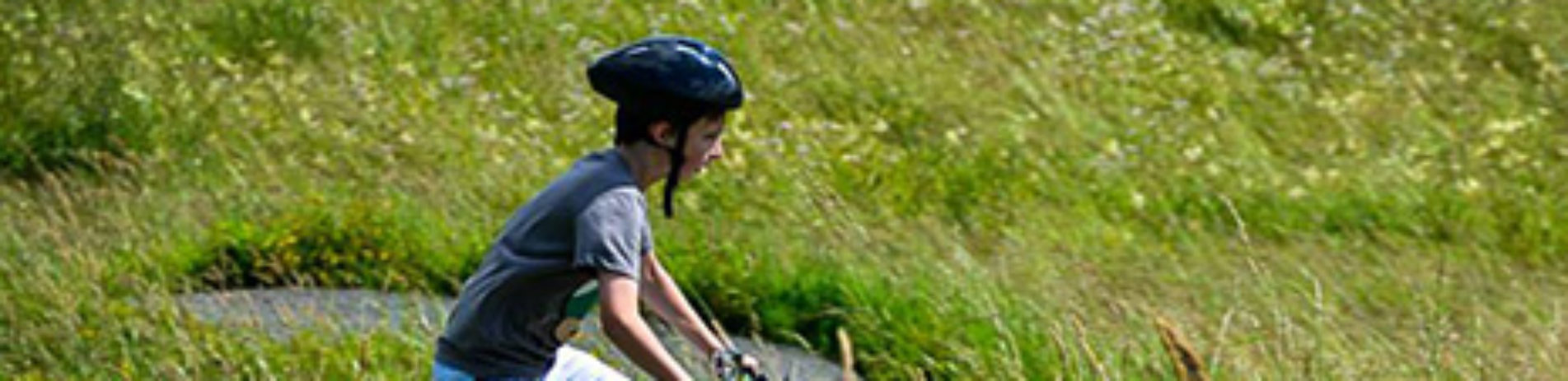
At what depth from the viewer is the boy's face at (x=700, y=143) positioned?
439 centimetres

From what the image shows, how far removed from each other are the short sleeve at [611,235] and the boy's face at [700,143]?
5.5 inches

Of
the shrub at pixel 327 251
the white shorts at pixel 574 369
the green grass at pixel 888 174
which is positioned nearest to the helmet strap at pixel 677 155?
the white shorts at pixel 574 369

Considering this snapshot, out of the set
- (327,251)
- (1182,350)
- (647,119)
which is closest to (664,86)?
(647,119)

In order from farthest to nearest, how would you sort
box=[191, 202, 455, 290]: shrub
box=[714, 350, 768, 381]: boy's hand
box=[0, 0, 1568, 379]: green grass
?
box=[191, 202, 455, 290]: shrub
box=[0, 0, 1568, 379]: green grass
box=[714, 350, 768, 381]: boy's hand

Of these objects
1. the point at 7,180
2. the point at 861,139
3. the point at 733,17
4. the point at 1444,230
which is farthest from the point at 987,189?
the point at 7,180

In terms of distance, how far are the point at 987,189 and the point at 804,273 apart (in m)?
3.71

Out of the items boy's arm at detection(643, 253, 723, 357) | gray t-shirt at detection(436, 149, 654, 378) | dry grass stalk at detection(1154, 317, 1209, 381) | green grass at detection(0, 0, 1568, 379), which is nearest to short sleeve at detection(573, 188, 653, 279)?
gray t-shirt at detection(436, 149, 654, 378)

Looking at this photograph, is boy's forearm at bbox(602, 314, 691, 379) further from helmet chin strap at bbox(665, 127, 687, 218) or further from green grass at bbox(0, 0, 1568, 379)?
green grass at bbox(0, 0, 1568, 379)

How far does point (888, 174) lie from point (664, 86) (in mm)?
8372

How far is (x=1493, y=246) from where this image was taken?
40.9ft

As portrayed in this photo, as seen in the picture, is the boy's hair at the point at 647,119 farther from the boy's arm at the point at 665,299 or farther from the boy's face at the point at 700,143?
the boy's arm at the point at 665,299

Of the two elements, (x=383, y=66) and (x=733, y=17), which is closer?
(x=383, y=66)

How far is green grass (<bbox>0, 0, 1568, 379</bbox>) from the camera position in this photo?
23.8 ft

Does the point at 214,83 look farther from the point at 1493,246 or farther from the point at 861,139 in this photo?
the point at 1493,246
